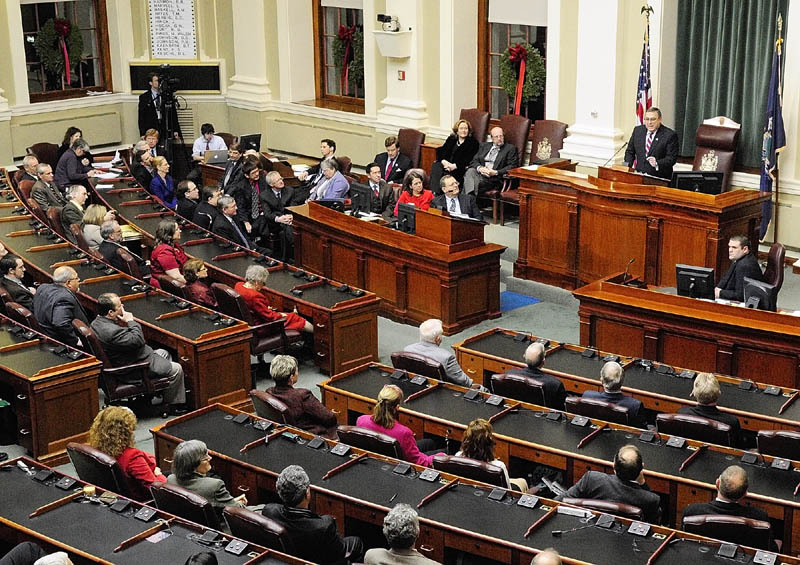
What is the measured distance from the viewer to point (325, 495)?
5.45m

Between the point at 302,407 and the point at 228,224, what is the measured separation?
4.19 meters

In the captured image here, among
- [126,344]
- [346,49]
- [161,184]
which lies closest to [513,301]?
[126,344]

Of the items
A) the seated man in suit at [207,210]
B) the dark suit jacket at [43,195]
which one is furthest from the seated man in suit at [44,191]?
the seated man in suit at [207,210]

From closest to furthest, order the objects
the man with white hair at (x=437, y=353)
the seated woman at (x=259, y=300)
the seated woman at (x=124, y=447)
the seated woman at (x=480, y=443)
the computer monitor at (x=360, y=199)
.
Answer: the seated woman at (x=480, y=443), the seated woman at (x=124, y=447), the man with white hair at (x=437, y=353), the seated woman at (x=259, y=300), the computer monitor at (x=360, y=199)

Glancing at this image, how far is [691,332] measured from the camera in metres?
7.72

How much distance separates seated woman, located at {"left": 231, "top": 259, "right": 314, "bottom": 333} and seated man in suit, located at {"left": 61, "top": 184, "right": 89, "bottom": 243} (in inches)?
106

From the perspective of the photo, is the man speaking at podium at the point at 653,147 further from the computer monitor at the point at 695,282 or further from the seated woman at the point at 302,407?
the seated woman at the point at 302,407

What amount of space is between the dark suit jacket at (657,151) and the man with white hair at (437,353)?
3.63 meters

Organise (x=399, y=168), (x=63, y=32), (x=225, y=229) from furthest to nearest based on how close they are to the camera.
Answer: (x=63, y=32) → (x=399, y=168) → (x=225, y=229)

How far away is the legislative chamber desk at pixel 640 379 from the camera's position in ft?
20.8

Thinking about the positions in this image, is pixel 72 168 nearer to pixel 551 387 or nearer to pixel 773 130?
pixel 773 130

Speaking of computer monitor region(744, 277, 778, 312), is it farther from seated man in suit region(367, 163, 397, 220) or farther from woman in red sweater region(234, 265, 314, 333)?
seated man in suit region(367, 163, 397, 220)

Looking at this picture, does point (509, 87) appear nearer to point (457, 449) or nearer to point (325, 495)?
point (457, 449)

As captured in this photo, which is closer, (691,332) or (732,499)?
(732,499)
